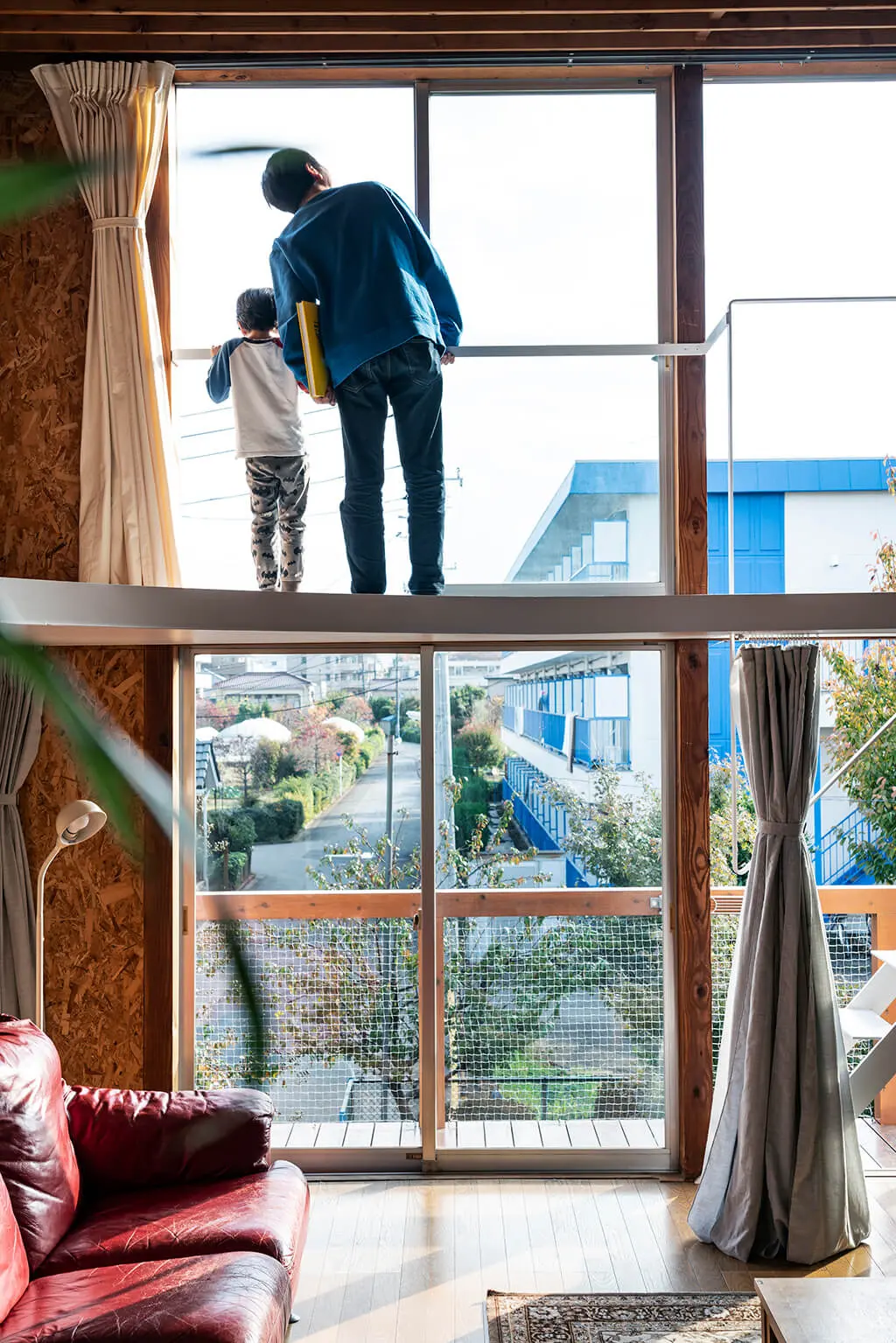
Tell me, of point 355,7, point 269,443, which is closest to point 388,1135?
point 269,443

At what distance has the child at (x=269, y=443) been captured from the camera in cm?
365

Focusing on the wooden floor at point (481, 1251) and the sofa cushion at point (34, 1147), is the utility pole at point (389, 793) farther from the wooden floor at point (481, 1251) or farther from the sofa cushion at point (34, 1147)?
the sofa cushion at point (34, 1147)

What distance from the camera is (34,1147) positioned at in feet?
8.84

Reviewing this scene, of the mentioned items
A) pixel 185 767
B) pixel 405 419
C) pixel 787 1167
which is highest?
pixel 405 419

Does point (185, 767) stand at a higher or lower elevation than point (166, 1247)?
higher

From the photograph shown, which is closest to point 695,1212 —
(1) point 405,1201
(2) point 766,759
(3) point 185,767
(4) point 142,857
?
(1) point 405,1201

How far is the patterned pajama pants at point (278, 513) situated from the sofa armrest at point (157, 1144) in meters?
1.67

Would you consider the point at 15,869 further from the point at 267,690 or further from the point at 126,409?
the point at 126,409

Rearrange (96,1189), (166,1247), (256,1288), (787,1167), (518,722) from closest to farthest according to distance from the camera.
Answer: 1. (256,1288)
2. (166,1247)
3. (96,1189)
4. (787,1167)
5. (518,722)

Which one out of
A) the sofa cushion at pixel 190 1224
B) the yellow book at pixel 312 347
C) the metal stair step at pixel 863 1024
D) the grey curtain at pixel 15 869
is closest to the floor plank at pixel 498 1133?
the sofa cushion at pixel 190 1224

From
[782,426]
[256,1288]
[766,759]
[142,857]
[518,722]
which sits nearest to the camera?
[142,857]

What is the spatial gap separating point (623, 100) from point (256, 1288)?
4.06 meters

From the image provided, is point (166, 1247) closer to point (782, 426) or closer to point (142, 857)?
point (142, 857)

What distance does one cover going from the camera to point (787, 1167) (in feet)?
11.0
